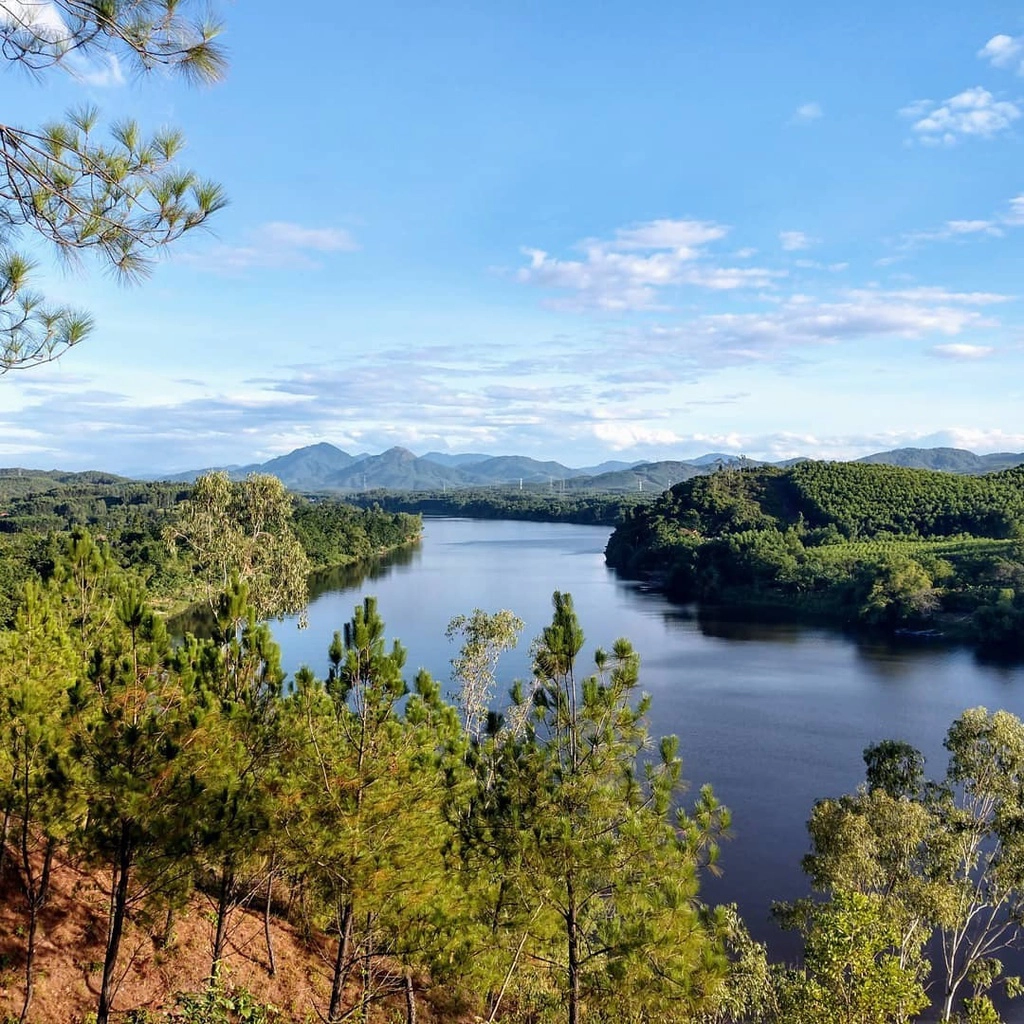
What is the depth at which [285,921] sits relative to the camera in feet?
35.1

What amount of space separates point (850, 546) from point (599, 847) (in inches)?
2164

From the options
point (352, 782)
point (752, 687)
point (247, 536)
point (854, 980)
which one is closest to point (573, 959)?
point (352, 782)

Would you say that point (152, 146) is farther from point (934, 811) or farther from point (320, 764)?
point (934, 811)

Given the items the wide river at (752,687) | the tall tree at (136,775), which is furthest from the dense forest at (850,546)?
the tall tree at (136,775)

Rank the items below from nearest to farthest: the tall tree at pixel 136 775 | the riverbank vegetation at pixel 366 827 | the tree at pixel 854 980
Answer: the tall tree at pixel 136 775
the riverbank vegetation at pixel 366 827
the tree at pixel 854 980

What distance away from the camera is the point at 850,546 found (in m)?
56.0

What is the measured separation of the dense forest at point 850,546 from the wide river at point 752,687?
375 cm

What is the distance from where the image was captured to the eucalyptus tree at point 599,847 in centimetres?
610

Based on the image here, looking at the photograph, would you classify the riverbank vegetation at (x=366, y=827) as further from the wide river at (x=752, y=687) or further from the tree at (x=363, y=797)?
the wide river at (x=752, y=687)

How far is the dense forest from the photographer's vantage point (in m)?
40.2

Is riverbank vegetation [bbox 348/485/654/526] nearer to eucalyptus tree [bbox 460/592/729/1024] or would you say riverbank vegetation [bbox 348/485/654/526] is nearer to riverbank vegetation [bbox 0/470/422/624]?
riverbank vegetation [bbox 0/470/422/624]

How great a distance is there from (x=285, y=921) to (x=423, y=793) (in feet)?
18.9

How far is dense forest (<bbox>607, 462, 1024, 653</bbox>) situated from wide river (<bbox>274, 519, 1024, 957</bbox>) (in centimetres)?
375

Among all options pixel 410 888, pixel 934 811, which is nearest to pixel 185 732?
pixel 410 888
